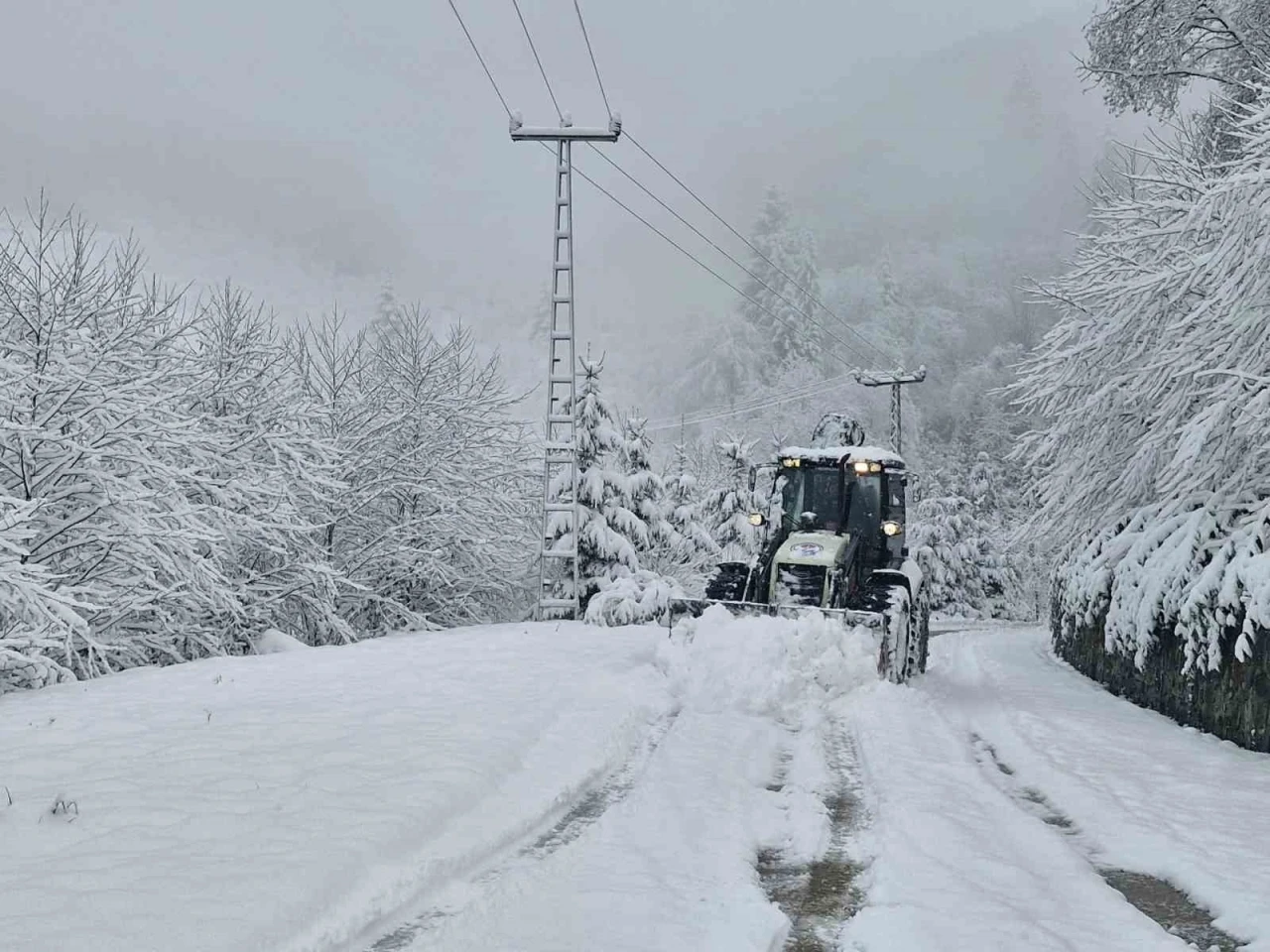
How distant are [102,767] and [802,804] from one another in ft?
13.8

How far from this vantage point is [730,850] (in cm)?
469

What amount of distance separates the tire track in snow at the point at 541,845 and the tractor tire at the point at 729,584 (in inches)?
187

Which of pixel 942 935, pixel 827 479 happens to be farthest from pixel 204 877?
pixel 827 479

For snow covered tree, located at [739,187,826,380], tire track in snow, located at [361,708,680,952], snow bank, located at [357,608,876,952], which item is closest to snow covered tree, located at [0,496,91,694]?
tire track in snow, located at [361,708,680,952]

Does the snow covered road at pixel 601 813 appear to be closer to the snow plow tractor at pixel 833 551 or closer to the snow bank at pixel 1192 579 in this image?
the snow bank at pixel 1192 579

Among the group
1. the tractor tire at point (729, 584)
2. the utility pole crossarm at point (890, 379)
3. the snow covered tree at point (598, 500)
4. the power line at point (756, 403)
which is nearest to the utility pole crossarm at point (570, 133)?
the snow covered tree at point (598, 500)

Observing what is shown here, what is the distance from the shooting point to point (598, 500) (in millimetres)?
21719

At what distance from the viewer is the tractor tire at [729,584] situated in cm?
1191

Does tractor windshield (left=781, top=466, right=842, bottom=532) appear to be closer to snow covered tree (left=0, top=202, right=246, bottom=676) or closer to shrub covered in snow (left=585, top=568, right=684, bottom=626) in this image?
shrub covered in snow (left=585, top=568, right=684, bottom=626)

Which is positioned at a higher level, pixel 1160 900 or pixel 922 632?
pixel 922 632

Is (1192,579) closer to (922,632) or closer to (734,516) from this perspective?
Result: (922,632)

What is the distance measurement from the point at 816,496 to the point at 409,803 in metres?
9.18

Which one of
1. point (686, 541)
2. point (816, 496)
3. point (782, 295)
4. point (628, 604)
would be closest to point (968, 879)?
point (816, 496)

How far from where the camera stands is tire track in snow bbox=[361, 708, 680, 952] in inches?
143
